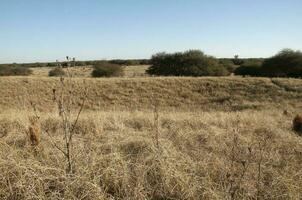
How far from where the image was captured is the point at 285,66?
40281 millimetres

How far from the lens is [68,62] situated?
4148mm

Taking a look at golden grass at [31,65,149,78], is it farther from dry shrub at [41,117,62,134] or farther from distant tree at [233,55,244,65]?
distant tree at [233,55,244,65]

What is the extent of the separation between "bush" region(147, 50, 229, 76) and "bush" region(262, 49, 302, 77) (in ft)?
14.9

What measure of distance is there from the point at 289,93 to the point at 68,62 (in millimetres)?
23893

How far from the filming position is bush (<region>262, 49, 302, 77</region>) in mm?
39844

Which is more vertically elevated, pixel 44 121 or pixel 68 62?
pixel 68 62

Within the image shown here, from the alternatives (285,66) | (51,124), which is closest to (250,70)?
(285,66)

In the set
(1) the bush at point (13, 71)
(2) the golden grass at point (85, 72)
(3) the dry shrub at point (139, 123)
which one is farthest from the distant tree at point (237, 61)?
(3) the dry shrub at point (139, 123)

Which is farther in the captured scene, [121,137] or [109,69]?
[109,69]

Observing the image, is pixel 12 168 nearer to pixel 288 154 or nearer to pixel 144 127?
pixel 288 154

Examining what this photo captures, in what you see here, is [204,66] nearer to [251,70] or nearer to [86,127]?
[251,70]

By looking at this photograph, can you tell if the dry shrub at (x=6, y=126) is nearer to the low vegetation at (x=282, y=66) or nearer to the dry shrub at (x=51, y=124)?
the dry shrub at (x=51, y=124)

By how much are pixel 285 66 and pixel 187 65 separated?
→ 9.54 metres

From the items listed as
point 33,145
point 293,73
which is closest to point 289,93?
point 293,73
